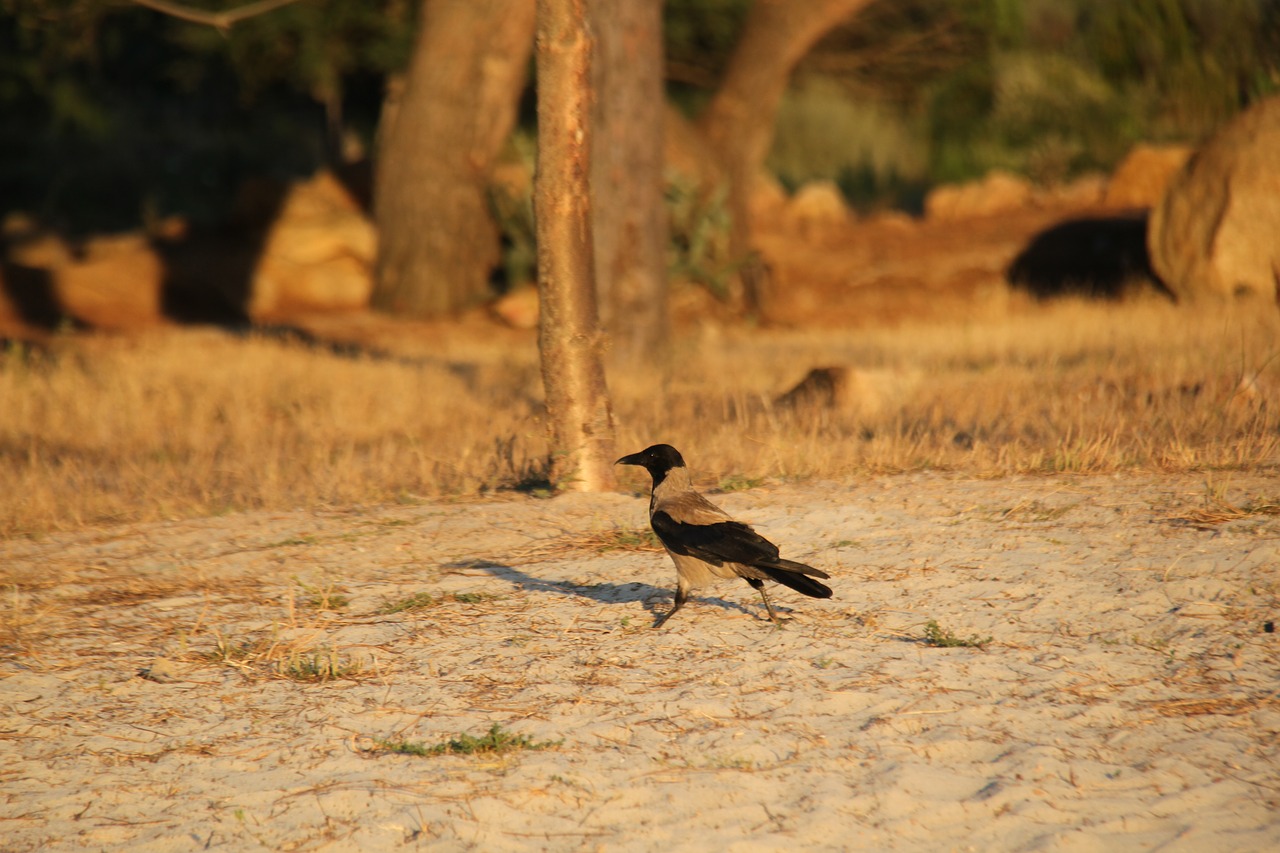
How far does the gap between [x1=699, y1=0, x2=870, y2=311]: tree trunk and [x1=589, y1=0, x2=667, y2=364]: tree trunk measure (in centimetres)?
453

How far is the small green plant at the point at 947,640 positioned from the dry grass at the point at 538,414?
2.17 m

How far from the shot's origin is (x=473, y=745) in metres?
3.89

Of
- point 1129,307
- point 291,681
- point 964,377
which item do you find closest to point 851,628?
point 291,681

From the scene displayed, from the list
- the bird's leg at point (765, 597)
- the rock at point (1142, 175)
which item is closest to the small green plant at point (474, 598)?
the bird's leg at point (765, 597)

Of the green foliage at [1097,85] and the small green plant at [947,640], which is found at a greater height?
the green foliage at [1097,85]

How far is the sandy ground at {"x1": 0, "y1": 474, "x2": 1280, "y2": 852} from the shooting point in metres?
3.49

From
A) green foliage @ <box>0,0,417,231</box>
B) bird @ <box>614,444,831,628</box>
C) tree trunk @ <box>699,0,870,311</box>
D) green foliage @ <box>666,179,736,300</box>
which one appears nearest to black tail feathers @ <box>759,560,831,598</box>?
bird @ <box>614,444,831,628</box>

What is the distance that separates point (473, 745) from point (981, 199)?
16777 mm

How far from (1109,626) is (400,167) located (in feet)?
39.0

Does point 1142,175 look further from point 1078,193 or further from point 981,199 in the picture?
point 981,199

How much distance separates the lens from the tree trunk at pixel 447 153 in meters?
14.7

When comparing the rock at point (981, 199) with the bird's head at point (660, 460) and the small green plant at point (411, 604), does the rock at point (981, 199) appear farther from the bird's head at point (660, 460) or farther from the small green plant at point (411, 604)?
the small green plant at point (411, 604)

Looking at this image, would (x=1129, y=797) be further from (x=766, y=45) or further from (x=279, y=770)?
(x=766, y=45)

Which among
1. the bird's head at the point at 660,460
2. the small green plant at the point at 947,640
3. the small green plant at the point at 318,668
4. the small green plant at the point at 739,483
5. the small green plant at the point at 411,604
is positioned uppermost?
the bird's head at the point at 660,460
